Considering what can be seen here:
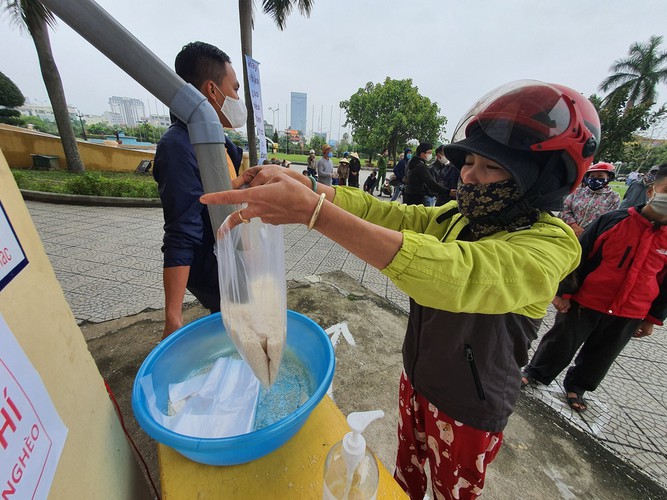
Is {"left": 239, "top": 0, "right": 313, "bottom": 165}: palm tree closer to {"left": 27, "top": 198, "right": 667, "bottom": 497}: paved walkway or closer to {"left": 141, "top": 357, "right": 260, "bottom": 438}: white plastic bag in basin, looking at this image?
{"left": 27, "top": 198, "right": 667, "bottom": 497}: paved walkway

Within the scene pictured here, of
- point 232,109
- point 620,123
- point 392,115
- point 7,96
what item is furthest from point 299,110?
point 232,109

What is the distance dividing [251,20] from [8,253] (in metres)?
8.51

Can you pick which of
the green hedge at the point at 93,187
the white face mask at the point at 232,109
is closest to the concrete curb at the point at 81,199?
the green hedge at the point at 93,187

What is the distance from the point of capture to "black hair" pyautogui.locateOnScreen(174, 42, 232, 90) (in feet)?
4.65

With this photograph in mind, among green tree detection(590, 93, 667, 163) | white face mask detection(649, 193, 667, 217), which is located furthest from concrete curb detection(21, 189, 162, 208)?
green tree detection(590, 93, 667, 163)

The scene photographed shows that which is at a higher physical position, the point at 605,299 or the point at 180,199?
the point at 180,199

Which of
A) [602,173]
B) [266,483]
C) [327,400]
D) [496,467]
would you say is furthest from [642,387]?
[266,483]

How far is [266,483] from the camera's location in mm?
820

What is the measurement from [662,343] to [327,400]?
410cm

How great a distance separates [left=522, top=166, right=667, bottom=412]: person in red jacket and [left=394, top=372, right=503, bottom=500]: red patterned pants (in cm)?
150

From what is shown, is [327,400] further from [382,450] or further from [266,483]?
[382,450]

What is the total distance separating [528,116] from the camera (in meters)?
0.90

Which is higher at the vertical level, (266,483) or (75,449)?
(75,449)

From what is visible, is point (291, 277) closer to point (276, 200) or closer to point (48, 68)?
point (276, 200)
